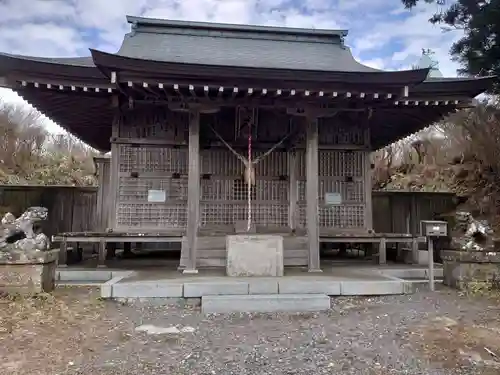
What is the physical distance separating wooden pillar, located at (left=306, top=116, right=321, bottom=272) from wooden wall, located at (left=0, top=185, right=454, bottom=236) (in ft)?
12.7

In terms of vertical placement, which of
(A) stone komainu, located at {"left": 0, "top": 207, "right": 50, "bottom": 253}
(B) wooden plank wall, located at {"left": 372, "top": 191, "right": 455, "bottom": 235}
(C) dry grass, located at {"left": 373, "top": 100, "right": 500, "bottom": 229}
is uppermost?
(C) dry grass, located at {"left": 373, "top": 100, "right": 500, "bottom": 229}

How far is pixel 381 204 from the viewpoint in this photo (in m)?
9.98

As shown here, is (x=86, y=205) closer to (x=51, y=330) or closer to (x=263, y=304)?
(x=51, y=330)

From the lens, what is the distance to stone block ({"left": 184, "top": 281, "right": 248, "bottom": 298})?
5.00 meters

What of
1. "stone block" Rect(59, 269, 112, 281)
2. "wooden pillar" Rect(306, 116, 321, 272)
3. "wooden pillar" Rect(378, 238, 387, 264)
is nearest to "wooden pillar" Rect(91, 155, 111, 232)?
"stone block" Rect(59, 269, 112, 281)

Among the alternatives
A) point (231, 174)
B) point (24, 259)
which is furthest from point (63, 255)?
point (231, 174)

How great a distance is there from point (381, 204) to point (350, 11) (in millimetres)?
5822

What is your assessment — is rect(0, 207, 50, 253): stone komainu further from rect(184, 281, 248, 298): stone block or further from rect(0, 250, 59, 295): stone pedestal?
rect(184, 281, 248, 298): stone block

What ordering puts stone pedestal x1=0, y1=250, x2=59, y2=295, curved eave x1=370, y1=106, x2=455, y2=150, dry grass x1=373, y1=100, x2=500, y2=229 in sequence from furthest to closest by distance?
1. dry grass x1=373, y1=100, x2=500, y2=229
2. curved eave x1=370, y1=106, x2=455, y2=150
3. stone pedestal x1=0, y1=250, x2=59, y2=295

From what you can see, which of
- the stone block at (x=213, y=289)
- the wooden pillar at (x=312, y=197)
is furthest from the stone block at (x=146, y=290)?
the wooden pillar at (x=312, y=197)

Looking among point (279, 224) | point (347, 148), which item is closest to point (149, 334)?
point (279, 224)

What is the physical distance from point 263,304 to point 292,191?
3469 millimetres

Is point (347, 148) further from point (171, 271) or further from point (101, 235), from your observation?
point (101, 235)

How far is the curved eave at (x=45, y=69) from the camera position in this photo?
5.86 meters
